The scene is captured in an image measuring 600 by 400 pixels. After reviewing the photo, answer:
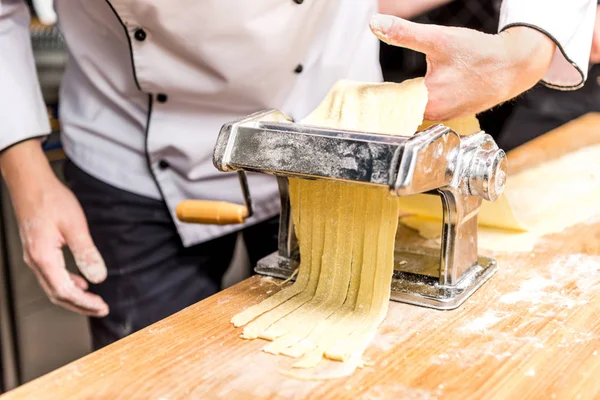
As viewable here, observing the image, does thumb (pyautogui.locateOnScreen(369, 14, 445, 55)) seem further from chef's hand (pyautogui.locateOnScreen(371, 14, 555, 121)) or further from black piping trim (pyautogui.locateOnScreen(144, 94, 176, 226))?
black piping trim (pyautogui.locateOnScreen(144, 94, 176, 226))

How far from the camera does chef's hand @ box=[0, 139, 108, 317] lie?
103cm

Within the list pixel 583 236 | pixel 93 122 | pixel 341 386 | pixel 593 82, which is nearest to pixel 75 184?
pixel 93 122

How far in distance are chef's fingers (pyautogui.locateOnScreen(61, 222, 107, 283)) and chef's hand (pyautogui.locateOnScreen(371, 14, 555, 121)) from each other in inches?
22.5

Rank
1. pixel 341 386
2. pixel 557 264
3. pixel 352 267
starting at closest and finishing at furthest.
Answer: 1. pixel 341 386
2. pixel 352 267
3. pixel 557 264

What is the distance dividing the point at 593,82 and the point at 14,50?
186 centimetres

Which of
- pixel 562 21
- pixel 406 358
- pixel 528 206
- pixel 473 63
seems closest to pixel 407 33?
pixel 473 63

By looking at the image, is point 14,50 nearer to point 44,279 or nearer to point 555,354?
point 44,279

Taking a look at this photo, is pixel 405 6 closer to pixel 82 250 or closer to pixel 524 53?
pixel 524 53

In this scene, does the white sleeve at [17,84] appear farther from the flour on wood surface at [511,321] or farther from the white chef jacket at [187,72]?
the flour on wood surface at [511,321]

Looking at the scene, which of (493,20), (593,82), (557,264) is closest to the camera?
(557,264)

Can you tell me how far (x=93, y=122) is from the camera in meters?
1.19

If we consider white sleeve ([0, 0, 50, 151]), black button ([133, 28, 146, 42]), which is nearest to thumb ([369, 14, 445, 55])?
black button ([133, 28, 146, 42])

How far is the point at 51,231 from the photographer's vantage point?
→ 1038mm

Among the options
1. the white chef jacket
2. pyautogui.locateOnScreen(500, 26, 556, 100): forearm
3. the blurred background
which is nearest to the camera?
pyautogui.locateOnScreen(500, 26, 556, 100): forearm
